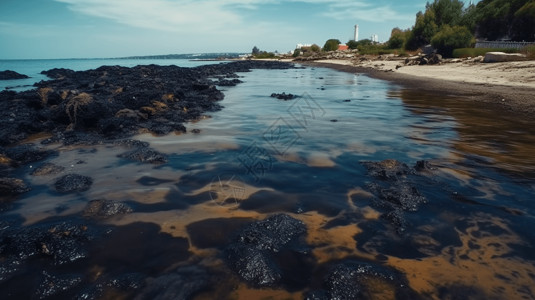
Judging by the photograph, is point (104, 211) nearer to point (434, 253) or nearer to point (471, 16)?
point (434, 253)

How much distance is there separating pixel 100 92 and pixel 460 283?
53.0 feet

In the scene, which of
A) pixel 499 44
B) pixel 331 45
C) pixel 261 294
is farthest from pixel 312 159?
pixel 331 45

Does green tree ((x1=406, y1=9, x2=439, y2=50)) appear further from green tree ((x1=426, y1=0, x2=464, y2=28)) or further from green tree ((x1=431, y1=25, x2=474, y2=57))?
green tree ((x1=431, y1=25, x2=474, y2=57))

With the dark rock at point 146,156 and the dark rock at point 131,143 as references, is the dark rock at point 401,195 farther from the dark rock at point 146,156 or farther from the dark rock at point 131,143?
the dark rock at point 131,143

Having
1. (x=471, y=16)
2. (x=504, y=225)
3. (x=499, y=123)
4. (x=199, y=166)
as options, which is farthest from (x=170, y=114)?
(x=471, y=16)

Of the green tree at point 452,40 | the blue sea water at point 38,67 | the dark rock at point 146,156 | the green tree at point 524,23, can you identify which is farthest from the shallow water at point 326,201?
the green tree at point 524,23

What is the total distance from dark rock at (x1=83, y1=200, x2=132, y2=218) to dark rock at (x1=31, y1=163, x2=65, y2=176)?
188 centimetres

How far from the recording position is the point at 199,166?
18.9ft

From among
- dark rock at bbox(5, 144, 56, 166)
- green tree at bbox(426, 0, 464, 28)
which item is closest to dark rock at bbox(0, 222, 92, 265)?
dark rock at bbox(5, 144, 56, 166)

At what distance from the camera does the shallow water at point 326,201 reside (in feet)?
9.50

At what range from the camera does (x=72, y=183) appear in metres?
4.71

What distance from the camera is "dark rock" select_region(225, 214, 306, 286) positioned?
9.16ft

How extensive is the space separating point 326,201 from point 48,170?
5266 millimetres

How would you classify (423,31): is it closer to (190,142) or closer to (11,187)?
(190,142)
